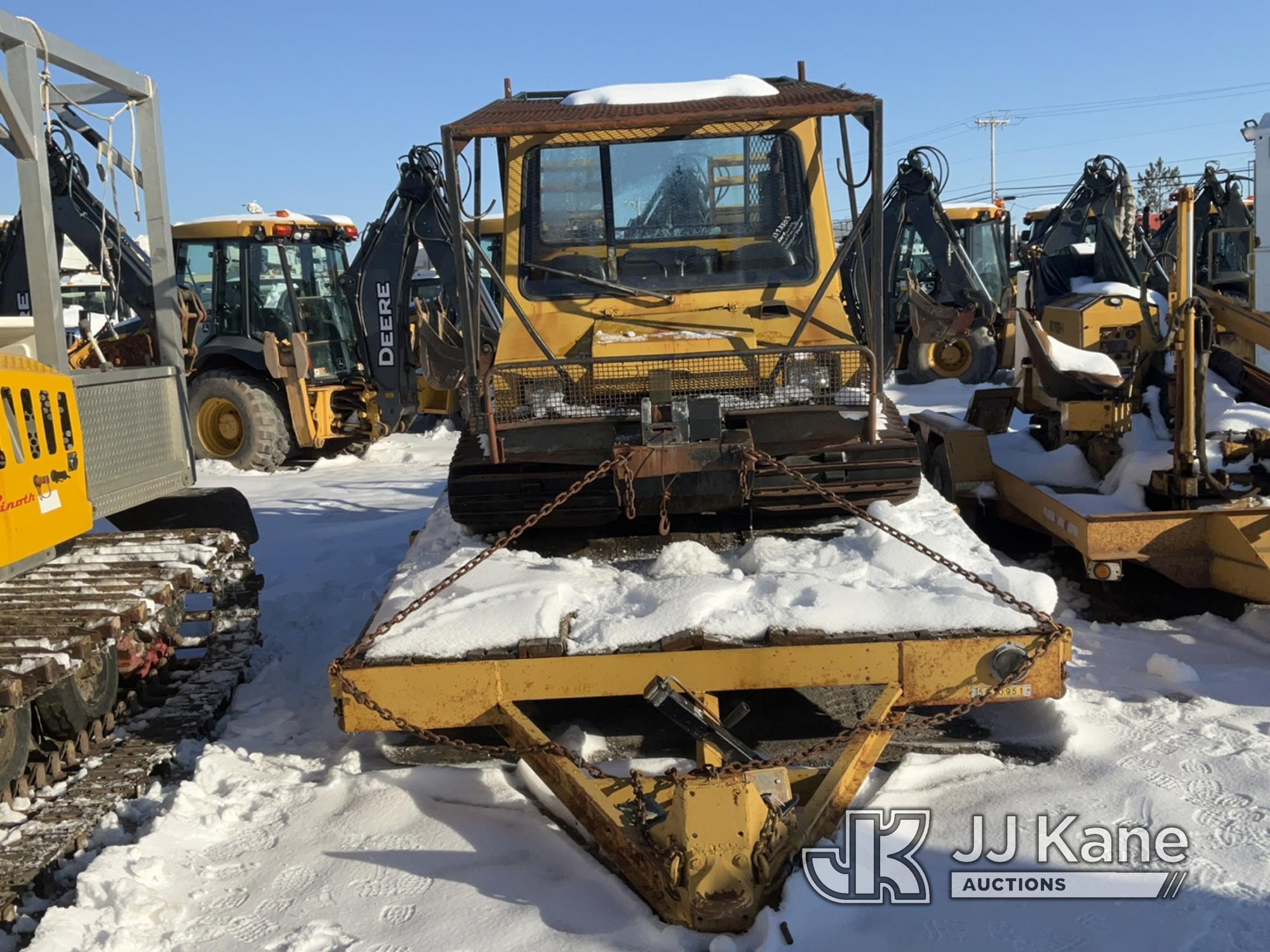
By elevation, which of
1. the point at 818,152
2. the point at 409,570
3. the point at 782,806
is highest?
the point at 818,152

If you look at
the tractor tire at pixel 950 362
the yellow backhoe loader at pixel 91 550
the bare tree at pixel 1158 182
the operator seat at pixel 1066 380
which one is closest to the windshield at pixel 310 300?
the yellow backhoe loader at pixel 91 550

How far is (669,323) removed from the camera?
5.73 meters

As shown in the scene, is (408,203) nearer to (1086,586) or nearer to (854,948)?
(1086,586)

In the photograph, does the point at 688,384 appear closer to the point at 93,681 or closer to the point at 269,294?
the point at 93,681

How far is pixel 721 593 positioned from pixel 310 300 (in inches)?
402

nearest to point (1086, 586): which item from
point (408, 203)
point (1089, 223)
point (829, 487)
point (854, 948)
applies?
point (829, 487)

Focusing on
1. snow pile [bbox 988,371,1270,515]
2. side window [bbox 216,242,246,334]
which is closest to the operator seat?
snow pile [bbox 988,371,1270,515]

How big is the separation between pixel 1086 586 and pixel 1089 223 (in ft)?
23.3

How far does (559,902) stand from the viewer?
12.3ft

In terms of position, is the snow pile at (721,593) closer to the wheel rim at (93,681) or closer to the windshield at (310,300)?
the wheel rim at (93,681)

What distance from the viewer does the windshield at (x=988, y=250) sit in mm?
19641

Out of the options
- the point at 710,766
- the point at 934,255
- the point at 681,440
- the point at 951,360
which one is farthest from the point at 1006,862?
the point at 951,360

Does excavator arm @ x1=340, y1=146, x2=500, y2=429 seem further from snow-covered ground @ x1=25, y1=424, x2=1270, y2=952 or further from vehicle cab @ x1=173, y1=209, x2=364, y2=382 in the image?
snow-covered ground @ x1=25, y1=424, x2=1270, y2=952

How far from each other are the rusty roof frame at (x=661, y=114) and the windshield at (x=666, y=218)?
0.34 meters
